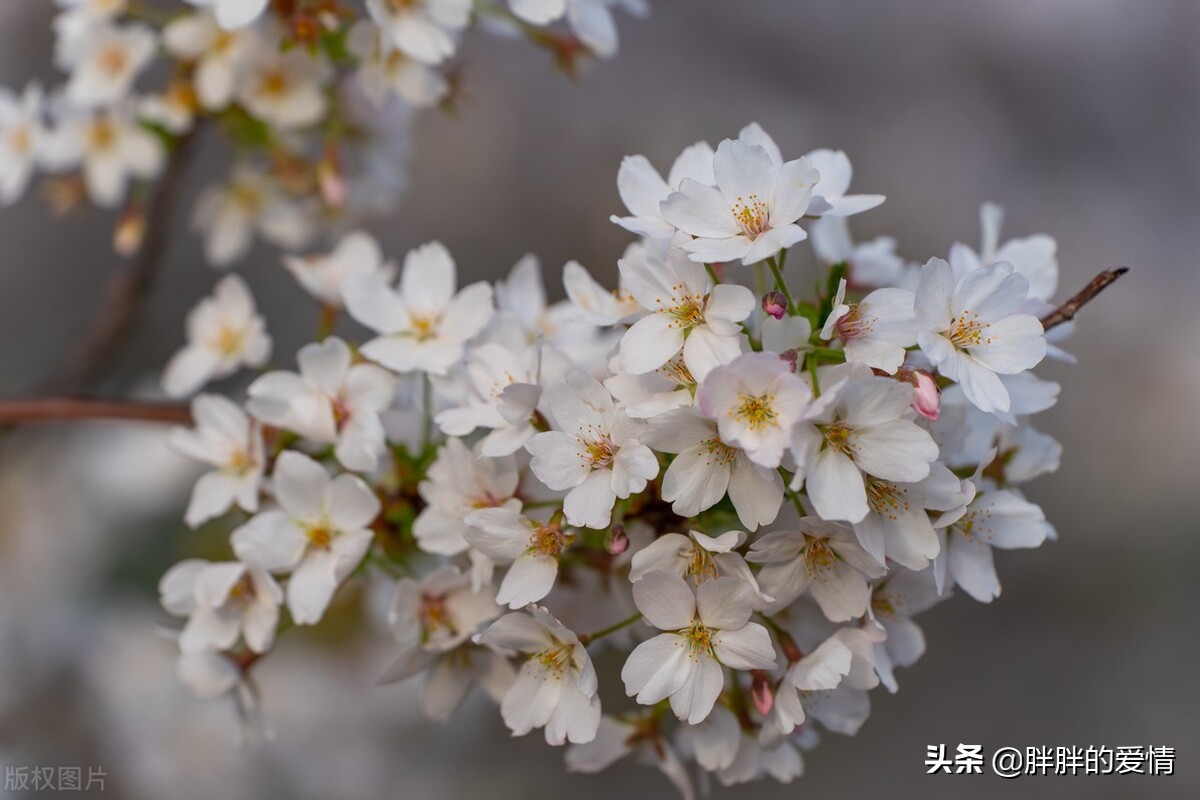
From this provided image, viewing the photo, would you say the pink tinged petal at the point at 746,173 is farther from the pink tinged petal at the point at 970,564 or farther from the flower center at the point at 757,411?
the pink tinged petal at the point at 970,564

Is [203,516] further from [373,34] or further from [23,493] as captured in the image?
[23,493]

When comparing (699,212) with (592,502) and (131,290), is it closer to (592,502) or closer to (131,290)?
(592,502)

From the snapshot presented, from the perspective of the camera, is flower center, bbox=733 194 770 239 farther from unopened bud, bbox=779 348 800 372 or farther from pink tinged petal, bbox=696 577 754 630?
pink tinged petal, bbox=696 577 754 630

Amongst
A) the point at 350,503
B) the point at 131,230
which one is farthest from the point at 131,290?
the point at 350,503

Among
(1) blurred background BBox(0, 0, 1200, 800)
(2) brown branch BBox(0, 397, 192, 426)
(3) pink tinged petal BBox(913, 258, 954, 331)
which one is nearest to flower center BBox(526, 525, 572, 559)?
(3) pink tinged petal BBox(913, 258, 954, 331)

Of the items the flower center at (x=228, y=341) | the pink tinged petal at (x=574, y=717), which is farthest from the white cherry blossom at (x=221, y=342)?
the pink tinged petal at (x=574, y=717)

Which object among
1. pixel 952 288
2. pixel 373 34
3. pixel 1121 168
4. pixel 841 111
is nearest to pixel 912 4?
pixel 841 111
